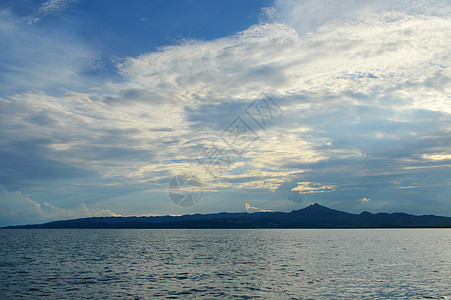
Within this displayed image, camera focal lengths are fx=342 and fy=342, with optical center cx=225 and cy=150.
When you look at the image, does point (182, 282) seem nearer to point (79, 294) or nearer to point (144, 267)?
point (79, 294)

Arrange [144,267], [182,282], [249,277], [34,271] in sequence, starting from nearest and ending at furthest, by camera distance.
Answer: [182,282] < [249,277] < [34,271] < [144,267]

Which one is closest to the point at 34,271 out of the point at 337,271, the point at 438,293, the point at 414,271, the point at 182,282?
the point at 182,282

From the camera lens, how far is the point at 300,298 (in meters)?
44.4

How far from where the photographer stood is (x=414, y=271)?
70.5 meters

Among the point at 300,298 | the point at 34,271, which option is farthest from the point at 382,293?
the point at 34,271

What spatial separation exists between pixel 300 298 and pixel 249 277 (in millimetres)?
17471

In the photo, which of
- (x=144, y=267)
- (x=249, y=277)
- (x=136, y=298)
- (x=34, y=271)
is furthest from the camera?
(x=144, y=267)

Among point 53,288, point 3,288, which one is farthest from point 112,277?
point 3,288

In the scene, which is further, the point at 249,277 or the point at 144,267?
the point at 144,267

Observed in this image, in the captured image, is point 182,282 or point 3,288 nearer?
point 3,288

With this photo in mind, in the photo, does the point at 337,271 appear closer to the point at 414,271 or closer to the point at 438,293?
the point at 414,271

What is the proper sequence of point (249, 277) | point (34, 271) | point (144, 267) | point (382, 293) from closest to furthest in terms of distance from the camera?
point (382, 293) → point (249, 277) → point (34, 271) → point (144, 267)

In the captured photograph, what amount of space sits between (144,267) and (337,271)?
4110 cm

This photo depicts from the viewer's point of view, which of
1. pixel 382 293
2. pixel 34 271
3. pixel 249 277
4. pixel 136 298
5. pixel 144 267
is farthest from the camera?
pixel 144 267
